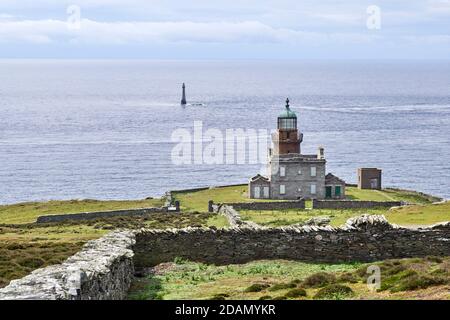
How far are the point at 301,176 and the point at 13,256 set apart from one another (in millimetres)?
55835

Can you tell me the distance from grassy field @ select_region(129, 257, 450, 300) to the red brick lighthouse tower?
6093 centimetres

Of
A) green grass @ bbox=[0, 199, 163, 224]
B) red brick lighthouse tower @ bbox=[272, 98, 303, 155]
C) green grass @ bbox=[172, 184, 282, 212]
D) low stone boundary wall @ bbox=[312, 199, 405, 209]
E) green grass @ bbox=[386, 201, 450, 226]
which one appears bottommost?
green grass @ bbox=[0, 199, 163, 224]

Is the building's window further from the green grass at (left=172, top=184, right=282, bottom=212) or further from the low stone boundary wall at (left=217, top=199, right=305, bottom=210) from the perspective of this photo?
the low stone boundary wall at (left=217, top=199, right=305, bottom=210)

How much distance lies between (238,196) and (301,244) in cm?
5656

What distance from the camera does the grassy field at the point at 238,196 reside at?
77.8 m

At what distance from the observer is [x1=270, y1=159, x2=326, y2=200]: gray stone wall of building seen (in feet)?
273

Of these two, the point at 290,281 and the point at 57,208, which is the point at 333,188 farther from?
the point at 290,281

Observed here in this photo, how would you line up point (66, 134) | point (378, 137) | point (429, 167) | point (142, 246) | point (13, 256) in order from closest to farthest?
1. point (142, 246)
2. point (13, 256)
3. point (429, 167)
4. point (378, 137)
5. point (66, 134)

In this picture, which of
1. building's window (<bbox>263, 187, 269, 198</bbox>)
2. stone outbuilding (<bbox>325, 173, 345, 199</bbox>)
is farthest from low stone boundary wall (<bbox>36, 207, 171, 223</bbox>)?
stone outbuilding (<bbox>325, 173, 345, 199</bbox>)

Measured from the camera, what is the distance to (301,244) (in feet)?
84.9
